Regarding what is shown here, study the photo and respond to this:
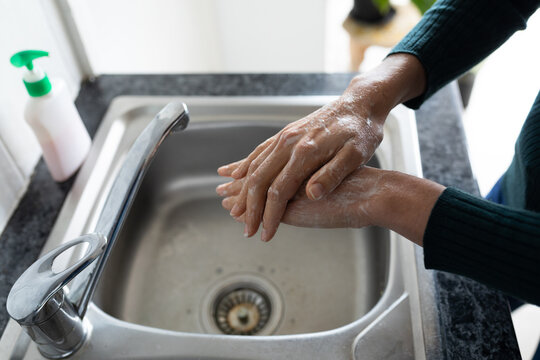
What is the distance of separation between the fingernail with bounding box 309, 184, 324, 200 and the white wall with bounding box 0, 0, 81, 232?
0.50 m

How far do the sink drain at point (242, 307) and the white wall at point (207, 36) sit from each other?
0.55 m

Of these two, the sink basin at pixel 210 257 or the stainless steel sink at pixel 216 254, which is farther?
the sink basin at pixel 210 257

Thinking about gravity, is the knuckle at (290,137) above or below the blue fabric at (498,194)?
above

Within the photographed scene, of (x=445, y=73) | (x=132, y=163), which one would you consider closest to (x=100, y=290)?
(x=132, y=163)

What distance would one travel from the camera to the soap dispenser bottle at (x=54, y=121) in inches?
27.6

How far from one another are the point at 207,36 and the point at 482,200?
60.6 inches

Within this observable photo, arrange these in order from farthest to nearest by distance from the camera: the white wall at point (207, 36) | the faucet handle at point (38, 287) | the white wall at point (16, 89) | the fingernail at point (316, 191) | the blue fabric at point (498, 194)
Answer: the white wall at point (207, 36)
the blue fabric at point (498, 194)
the white wall at point (16, 89)
the fingernail at point (316, 191)
the faucet handle at point (38, 287)

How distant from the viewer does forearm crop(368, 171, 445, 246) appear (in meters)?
0.56

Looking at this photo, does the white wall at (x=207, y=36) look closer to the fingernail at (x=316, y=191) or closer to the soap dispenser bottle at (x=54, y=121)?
the soap dispenser bottle at (x=54, y=121)

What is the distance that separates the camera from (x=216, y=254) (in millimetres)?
918

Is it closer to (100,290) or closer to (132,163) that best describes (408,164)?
(132,163)

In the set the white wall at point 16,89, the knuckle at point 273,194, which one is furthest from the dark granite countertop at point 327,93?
the knuckle at point 273,194

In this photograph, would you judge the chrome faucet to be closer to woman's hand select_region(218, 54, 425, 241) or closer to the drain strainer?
woman's hand select_region(218, 54, 425, 241)

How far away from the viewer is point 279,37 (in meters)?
1.96
